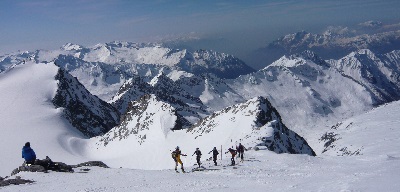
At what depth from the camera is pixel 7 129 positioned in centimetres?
12088

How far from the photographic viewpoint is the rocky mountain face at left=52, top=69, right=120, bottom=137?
137m

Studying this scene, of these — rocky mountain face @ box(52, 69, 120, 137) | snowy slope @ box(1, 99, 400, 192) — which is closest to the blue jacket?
snowy slope @ box(1, 99, 400, 192)

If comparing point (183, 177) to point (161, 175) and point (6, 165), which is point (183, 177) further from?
point (6, 165)

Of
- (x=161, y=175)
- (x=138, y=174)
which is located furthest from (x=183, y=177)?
(x=138, y=174)

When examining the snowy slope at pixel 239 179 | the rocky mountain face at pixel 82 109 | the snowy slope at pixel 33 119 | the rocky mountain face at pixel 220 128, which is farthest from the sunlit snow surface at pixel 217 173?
the rocky mountain face at pixel 82 109

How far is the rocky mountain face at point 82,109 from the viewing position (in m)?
137

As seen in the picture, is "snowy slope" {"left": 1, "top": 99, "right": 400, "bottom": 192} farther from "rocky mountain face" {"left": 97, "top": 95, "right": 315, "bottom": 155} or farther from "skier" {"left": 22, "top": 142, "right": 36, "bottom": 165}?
"rocky mountain face" {"left": 97, "top": 95, "right": 315, "bottom": 155}

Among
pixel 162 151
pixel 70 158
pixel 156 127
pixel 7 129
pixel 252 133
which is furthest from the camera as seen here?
pixel 7 129

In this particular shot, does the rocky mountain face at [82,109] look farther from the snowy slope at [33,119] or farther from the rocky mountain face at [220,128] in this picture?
the rocky mountain face at [220,128]

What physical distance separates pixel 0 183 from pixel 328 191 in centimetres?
2733

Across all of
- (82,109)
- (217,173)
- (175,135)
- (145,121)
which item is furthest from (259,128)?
(82,109)

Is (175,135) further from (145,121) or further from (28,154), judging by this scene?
(28,154)

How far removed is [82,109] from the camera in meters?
147

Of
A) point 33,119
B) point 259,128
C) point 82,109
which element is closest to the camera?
point 259,128
